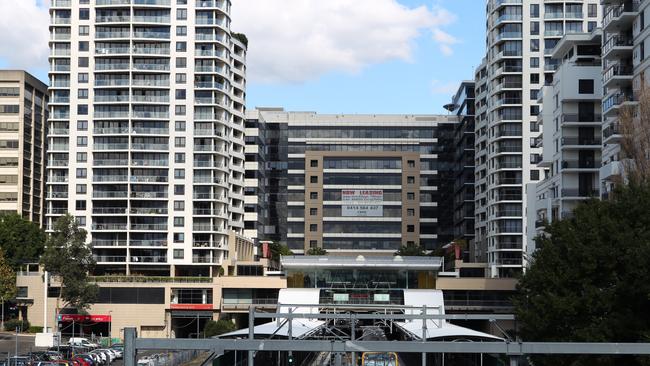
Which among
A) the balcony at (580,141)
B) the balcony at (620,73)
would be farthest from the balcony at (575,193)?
the balcony at (620,73)

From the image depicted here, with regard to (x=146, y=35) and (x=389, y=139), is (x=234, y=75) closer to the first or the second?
(x=146, y=35)

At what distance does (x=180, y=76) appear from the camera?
123 m

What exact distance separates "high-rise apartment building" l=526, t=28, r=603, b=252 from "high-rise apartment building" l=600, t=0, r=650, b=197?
30.1ft

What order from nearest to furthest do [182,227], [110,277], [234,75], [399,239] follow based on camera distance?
1. [110,277]
2. [182,227]
3. [234,75]
4. [399,239]

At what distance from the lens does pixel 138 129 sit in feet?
401

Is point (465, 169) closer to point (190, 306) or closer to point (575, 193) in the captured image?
point (190, 306)

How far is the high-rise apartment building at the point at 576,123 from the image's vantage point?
8962cm

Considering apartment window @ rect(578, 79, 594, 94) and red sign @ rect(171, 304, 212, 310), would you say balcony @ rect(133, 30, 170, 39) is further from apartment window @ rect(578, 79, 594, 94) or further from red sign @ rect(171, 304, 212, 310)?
apartment window @ rect(578, 79, 594, 94)

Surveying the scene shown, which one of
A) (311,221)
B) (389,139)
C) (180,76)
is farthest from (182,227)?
(389,139)

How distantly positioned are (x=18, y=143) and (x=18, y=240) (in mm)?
19713

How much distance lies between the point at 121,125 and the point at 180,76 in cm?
1009

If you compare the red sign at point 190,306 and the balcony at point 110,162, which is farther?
the balcony at point 110,162

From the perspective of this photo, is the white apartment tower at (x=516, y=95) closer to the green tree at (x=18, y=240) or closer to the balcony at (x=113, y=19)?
the balcony at (x=113, y=19)

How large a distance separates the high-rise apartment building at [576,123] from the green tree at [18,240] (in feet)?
220
